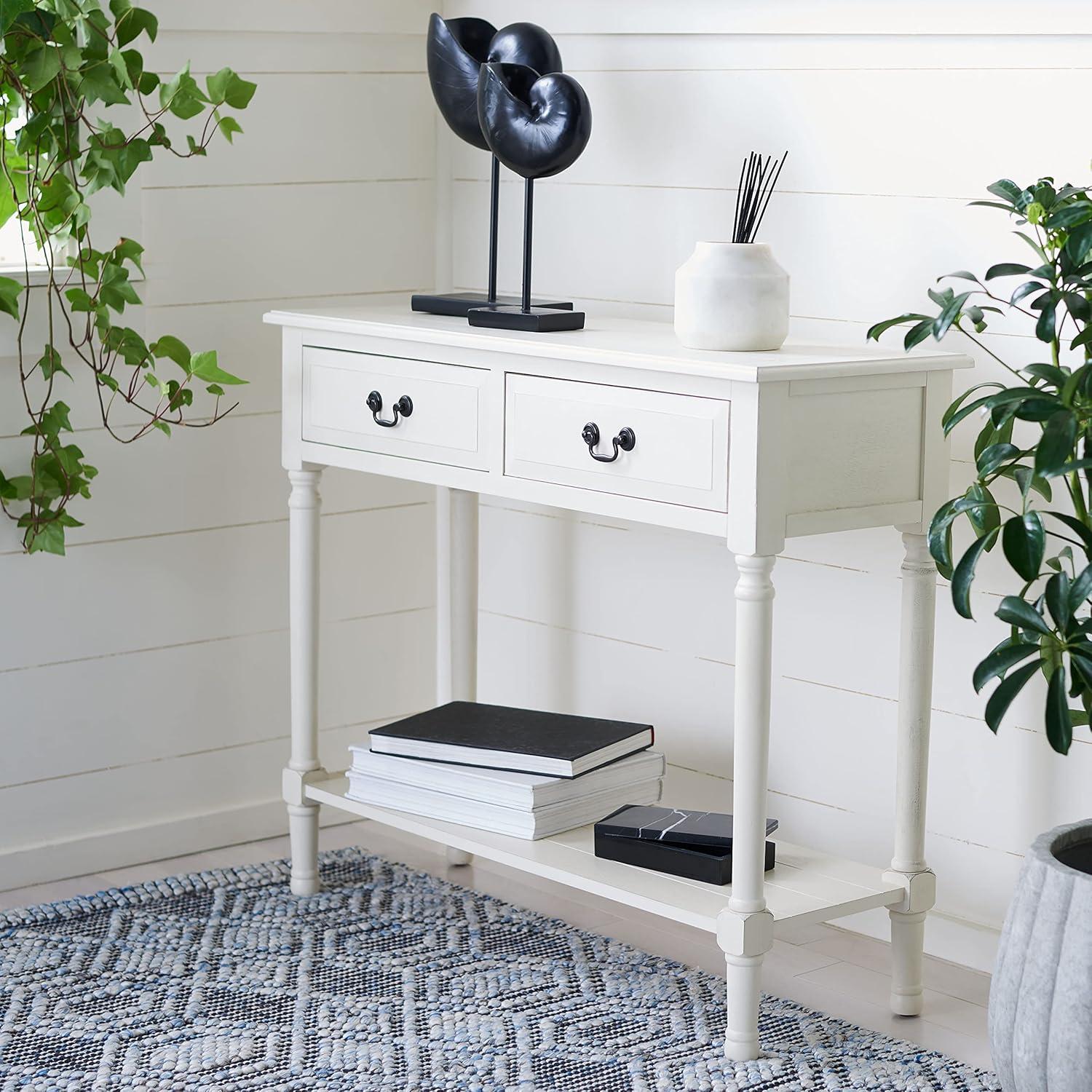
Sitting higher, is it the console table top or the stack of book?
the console table top

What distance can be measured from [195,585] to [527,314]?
0.88 metres

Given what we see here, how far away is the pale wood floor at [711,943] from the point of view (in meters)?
2.26

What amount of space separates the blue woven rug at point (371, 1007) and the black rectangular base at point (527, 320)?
88cm

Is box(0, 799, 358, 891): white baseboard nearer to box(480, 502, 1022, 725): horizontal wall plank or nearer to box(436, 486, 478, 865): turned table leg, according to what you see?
box(436, 486, 478, 865): turned table leg

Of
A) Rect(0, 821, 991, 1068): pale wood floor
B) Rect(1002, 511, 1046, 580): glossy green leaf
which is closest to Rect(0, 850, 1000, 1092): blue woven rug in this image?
Rect(0, 821, 991, 1068): pale wood floor

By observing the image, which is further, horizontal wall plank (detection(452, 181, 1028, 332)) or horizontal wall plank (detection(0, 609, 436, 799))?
horizontal wall plank (detection(0, 609, 436, 799))

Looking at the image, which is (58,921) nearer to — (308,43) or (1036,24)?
(308,43)

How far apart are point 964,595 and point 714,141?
0.98 m

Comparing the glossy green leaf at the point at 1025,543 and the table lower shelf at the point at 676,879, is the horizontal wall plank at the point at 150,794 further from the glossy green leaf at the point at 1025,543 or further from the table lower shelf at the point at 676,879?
the glossy green leaf at the point at 1025,543

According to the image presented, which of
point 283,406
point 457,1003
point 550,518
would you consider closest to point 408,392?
point 283,406

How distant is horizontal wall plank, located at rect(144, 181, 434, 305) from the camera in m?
2.82

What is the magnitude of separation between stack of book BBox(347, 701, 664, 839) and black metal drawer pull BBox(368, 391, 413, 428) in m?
0.46

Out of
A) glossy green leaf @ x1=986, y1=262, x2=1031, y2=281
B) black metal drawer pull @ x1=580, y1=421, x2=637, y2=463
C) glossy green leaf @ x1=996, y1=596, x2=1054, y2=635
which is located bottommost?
glossy green leaf @ x1=996, y1=596, x2=1054, y2=635

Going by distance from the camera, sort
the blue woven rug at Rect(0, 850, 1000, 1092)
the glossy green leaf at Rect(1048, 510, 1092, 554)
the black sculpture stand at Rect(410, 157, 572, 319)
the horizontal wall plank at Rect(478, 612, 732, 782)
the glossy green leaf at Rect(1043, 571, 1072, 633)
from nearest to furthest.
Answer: the glossy green leaf at Rect(1043, 571, 1072, 633)
the glossy green leaf at Rect(1048, 510, 1092, 554)
the blue woven rug at Rect(0, 850, 1000, 1092)
the black sculpture stand at Rect(410, 157, 572, 319)
the horizontal wall plank at Rect(478, 612, 732, 782)
